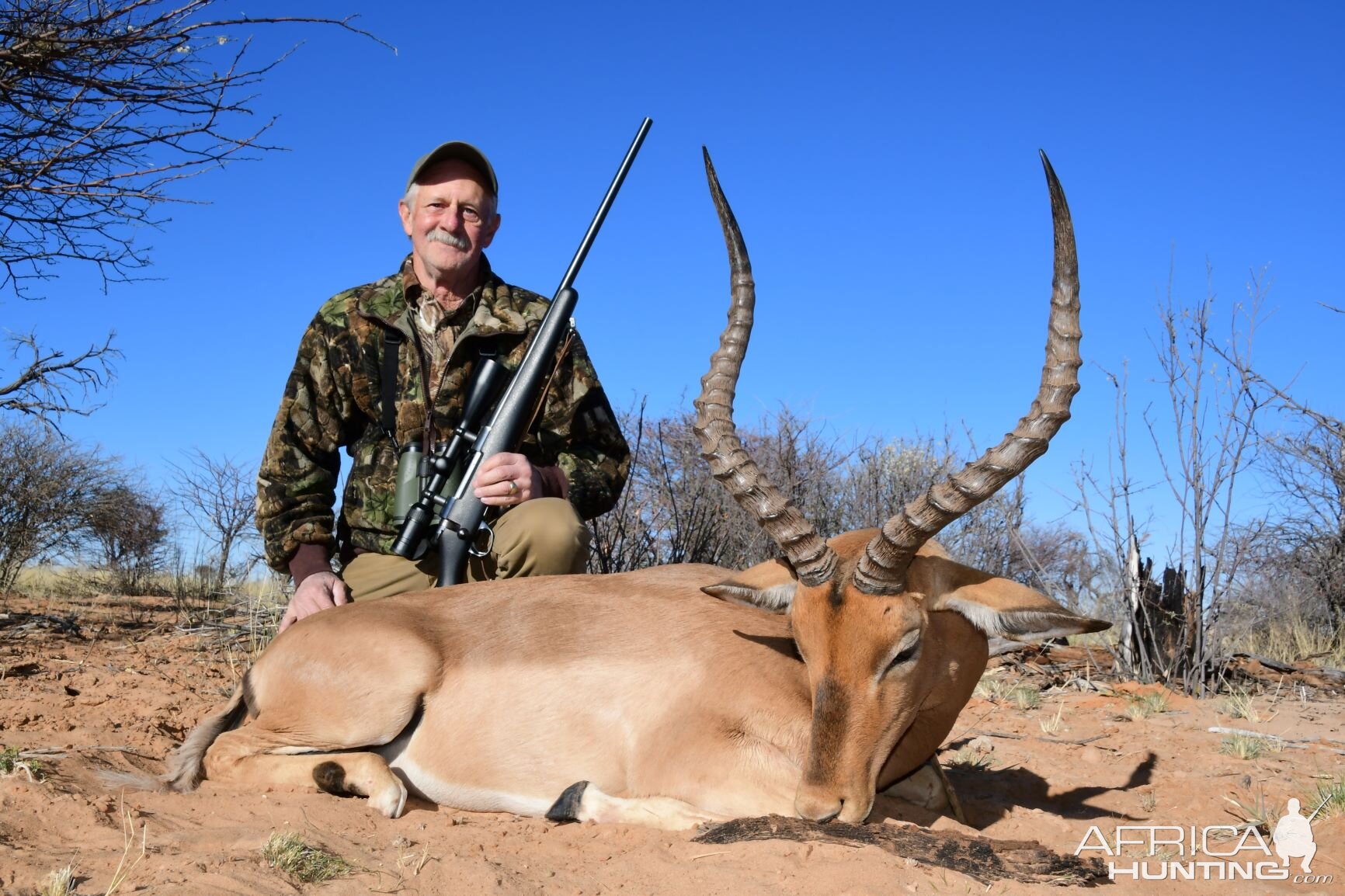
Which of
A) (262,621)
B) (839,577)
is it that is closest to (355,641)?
(839,577)

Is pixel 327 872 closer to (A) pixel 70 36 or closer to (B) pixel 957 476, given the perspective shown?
(B) pixel 957 476

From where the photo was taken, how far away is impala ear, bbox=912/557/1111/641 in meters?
3.99

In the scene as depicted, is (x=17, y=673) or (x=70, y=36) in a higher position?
(x=70, y=36)

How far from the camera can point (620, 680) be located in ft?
15.0

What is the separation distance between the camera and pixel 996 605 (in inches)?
161

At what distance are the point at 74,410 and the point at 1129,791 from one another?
306 inches

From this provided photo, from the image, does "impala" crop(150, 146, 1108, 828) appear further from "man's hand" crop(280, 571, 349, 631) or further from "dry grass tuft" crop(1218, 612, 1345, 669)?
"dry grass tuft" crop(1218, 612, 1345, 669)

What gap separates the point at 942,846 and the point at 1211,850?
1.44 metres

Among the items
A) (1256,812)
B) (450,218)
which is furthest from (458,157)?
(1256,812)

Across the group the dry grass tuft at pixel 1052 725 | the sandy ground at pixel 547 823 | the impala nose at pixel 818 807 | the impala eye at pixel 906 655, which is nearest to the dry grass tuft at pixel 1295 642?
the dry grass tuft at pixel 1052 725

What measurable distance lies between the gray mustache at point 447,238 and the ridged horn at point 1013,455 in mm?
3532

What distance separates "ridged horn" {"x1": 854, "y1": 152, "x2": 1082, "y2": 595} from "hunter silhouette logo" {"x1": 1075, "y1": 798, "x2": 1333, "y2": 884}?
1250mm

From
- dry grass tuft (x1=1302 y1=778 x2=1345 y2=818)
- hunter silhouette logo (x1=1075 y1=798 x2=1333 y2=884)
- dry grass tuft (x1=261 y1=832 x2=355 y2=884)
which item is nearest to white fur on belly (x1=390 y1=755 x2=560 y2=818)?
dry grass tuft (x1=261 y1=832 x2=355 y2=884)

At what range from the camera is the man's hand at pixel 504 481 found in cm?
574
